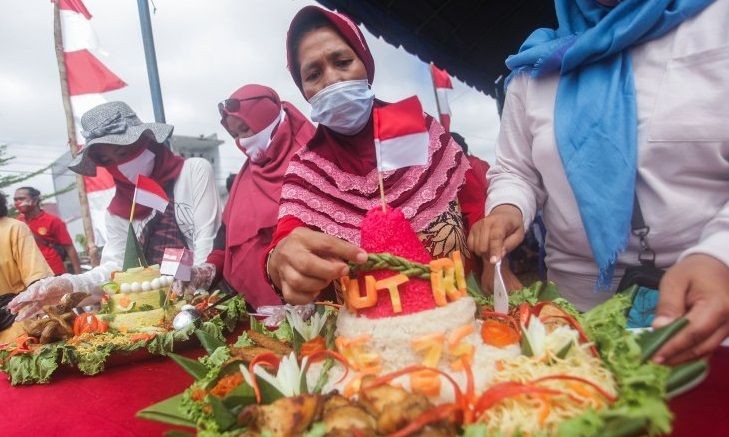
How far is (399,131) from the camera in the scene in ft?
3.79

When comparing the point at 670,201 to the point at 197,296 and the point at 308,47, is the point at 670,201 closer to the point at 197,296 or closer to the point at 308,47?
the point at 308,47

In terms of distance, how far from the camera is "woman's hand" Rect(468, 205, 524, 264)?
1.31 meters

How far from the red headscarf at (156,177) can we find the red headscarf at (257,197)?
1.48 feet

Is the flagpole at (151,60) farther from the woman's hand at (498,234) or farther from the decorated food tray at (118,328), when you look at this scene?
the woman's hand at (498,234)

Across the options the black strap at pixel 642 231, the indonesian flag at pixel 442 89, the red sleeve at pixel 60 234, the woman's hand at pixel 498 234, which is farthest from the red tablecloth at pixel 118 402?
the indonesian flag at pixel 442 89

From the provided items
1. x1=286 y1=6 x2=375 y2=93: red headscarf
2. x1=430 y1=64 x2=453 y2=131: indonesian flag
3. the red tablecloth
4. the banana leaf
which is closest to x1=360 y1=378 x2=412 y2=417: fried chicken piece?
the banana leaf

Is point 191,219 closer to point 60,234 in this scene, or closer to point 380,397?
point 380,397

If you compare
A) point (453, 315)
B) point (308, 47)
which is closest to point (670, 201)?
point (453, 315)

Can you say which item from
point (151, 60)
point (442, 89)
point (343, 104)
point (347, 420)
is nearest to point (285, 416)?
point (347, 420)

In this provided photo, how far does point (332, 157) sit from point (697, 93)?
4.17 feet

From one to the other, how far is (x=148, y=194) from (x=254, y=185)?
0.89 metres

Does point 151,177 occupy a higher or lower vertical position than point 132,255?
higher

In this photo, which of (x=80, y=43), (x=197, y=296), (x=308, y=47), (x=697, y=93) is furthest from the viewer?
(x=80, y=43)

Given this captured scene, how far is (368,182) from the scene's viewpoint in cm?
187
